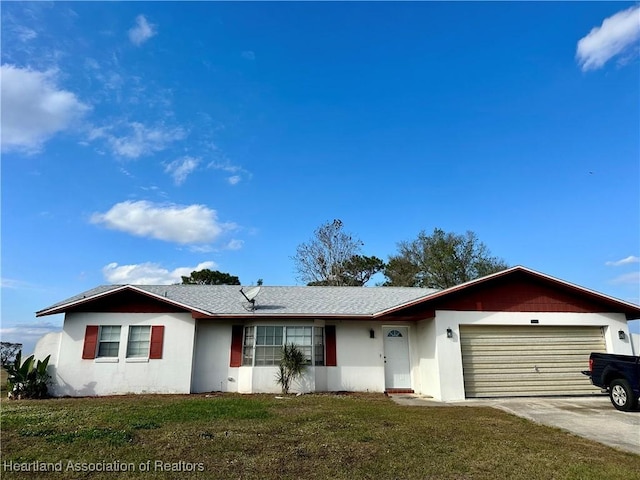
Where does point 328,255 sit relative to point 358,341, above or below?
above

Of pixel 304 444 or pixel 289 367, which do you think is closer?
pixel 304 444

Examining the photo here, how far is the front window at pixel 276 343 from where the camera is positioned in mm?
13781

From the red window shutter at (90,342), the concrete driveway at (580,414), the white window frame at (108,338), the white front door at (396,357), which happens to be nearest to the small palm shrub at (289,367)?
the white front door at (396,357)

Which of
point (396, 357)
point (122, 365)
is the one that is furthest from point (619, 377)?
point (122, 365)

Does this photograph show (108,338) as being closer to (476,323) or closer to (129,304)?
(129,304)

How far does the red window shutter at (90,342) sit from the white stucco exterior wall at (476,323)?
11635mm

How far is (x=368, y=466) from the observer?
17.4ft

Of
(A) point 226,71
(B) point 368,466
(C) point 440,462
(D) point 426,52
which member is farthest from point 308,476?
(D) point 426,52

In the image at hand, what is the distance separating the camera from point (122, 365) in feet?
43.6

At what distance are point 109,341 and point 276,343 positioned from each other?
5.86 metres

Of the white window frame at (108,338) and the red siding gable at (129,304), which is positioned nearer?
the white window frame at (108,338)

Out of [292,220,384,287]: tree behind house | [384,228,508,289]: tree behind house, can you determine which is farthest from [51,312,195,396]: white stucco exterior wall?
[384,228,508,289]: tree behind house

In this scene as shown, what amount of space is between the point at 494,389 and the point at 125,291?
42.6 ft

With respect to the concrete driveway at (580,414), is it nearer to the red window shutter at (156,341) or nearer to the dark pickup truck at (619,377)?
the dark pickup truck at (619,377)
